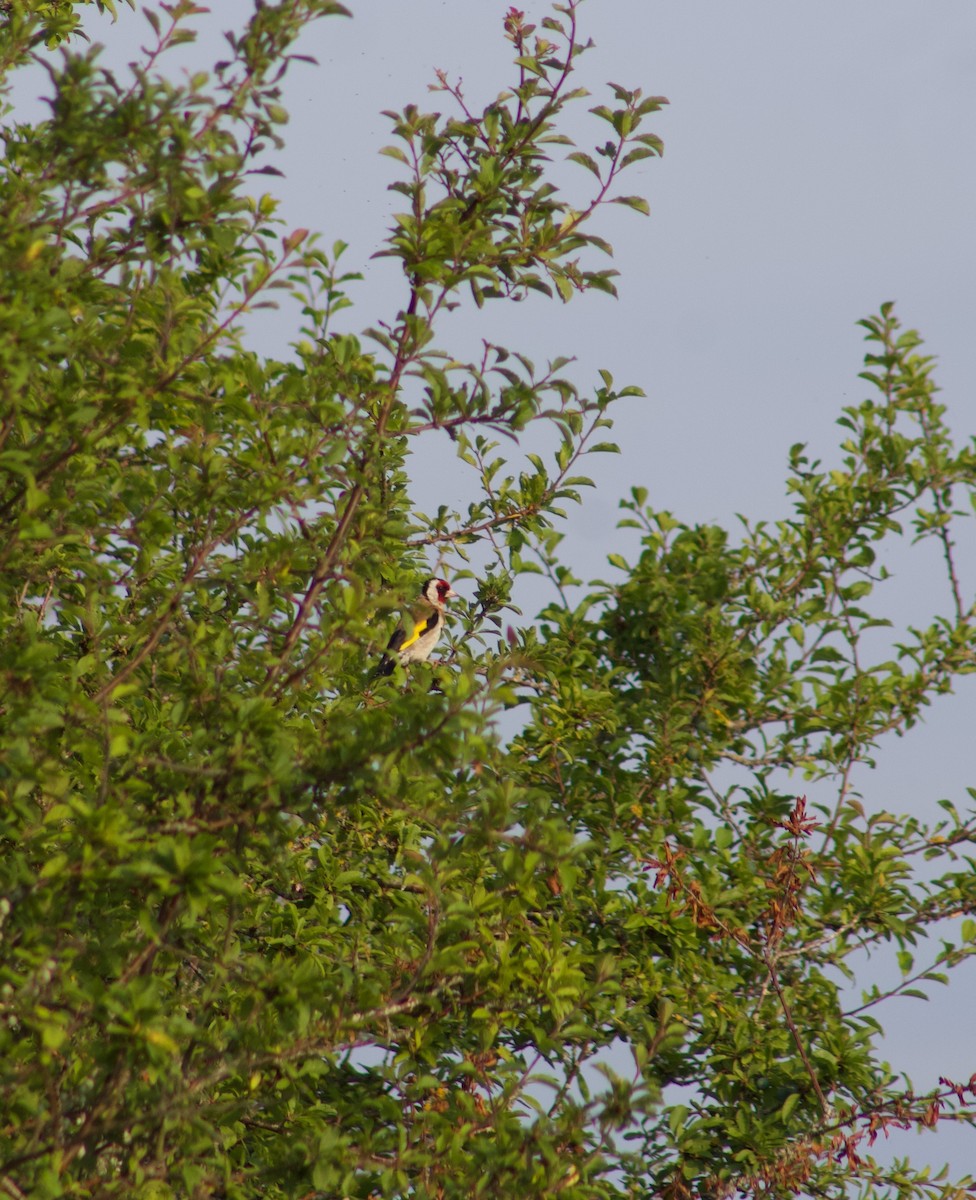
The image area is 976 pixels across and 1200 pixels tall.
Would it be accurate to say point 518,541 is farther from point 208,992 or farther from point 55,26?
point 55,26

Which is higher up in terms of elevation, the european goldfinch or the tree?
the european goldfinch

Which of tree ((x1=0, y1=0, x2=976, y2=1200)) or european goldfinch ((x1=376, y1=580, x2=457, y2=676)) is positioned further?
european goldfinch ((x1=376, y1=580, x2=457, y2=676))

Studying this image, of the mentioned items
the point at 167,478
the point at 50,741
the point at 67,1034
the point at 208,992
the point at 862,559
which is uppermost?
the point at 862,559

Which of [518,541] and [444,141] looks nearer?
[444,141]

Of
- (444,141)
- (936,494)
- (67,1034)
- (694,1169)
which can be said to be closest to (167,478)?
(444,141)

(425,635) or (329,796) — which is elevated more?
(425,635)

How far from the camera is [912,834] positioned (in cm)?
766

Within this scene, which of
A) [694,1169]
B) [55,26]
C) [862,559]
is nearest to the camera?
[694,1169]

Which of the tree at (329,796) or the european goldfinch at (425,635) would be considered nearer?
the tree at (329,796)

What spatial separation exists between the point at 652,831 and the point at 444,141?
3819 millimetres

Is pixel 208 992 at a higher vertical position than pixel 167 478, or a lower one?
lower

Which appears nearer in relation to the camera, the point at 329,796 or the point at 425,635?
the point at 329,796

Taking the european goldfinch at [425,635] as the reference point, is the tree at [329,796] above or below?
below

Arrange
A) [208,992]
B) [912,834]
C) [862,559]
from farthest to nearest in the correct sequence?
[862,559] < [912,834] < [208,992]
